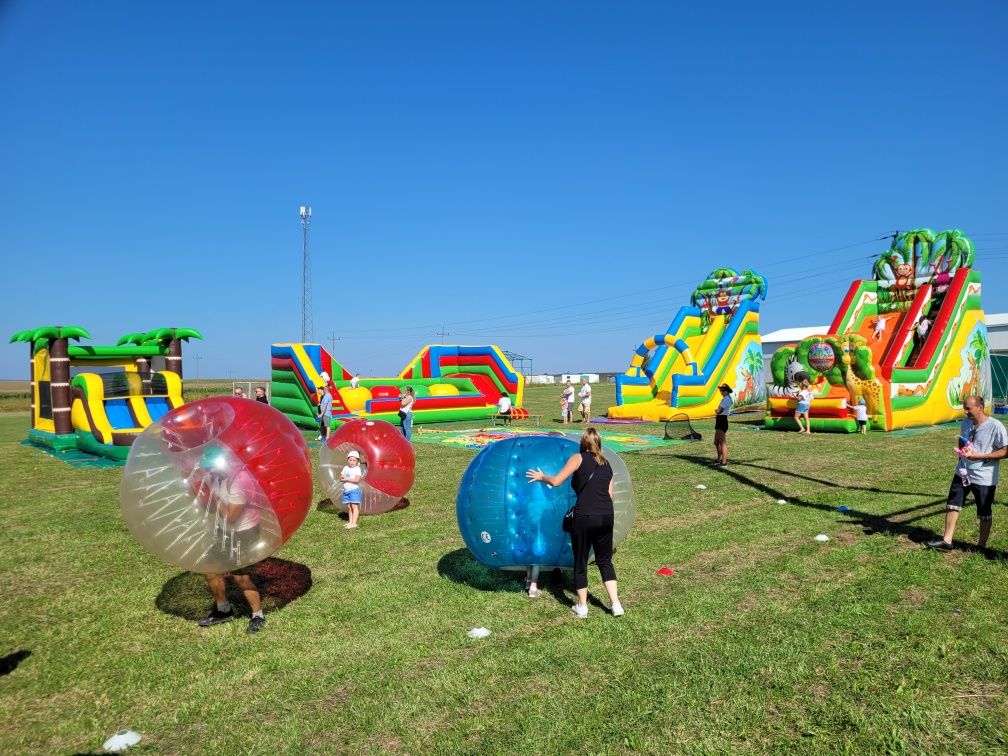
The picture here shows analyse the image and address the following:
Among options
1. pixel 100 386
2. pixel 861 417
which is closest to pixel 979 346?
pixel 861 417

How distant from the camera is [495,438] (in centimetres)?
1944

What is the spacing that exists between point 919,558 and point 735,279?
931 inches

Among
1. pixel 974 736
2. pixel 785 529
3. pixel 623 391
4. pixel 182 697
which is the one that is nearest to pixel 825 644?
pixel 974 736

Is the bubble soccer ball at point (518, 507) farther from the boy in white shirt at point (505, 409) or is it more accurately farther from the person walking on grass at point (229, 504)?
the boy in white shirt at point (505, 409)

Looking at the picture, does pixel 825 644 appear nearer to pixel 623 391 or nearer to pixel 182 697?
pixel 182 697

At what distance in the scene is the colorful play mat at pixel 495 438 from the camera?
56.6ft

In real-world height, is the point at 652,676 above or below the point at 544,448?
below

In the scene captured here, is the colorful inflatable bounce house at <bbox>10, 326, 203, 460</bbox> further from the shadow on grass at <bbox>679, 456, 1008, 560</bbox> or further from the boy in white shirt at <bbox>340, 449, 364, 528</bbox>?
the shadow on grass at <bbox>679, 456, 1008, 560</bbox>

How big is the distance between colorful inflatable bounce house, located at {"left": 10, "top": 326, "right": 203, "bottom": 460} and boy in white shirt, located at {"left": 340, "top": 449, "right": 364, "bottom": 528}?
9474 mm

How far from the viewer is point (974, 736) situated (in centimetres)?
388

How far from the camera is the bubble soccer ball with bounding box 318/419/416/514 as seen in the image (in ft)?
31.6

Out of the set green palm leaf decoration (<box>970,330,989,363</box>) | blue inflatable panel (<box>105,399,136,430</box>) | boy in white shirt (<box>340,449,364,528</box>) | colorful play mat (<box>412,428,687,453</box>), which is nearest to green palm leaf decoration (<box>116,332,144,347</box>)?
blue inflatable panel (<box>105,399,136,430</box>)

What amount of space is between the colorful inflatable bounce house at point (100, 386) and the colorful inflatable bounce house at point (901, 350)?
58.4 feet

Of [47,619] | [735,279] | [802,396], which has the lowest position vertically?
[47,619]
